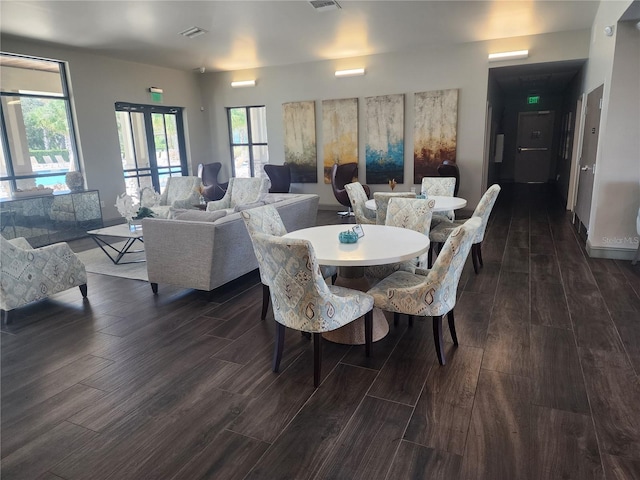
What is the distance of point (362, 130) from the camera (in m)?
7.70

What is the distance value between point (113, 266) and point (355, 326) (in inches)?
130

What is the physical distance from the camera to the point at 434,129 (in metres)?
7.09

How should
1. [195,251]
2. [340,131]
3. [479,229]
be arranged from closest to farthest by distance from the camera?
[195,251] → [479,229] → [340,131]

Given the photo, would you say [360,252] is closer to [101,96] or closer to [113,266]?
[113,266]

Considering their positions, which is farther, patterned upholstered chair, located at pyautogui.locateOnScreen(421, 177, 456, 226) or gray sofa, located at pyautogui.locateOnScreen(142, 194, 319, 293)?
patterned upholstered chair, located at pyautogui.locateOnScreen(421, 177, 456, 226)

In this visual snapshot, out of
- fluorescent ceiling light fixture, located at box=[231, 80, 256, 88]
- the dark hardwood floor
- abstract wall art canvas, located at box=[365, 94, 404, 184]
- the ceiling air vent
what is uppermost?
the ceiling air vent

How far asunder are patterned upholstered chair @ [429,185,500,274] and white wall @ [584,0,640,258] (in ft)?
4.40

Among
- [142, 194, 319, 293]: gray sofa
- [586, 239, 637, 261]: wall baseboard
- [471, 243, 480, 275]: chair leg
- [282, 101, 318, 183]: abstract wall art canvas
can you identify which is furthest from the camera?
[282, 101, 318, 183]: abstract wall art canvas

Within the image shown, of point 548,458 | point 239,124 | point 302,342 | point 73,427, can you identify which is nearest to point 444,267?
point 548,458

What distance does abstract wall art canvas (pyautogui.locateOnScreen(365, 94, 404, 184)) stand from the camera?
7316mm

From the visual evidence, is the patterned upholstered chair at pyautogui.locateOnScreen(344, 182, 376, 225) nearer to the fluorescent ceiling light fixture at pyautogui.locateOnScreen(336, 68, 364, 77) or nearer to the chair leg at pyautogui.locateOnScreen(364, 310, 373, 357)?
the chair leg at pyautogui.locateOnScreen(364, 310, 373, 357)

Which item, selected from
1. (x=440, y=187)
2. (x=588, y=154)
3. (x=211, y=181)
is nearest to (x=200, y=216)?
(x=440, y=187)

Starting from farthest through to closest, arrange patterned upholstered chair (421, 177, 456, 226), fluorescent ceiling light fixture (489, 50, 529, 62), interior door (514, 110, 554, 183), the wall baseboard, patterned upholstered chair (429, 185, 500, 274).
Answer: interior door (514, 110, 554, 183) < fluorescent ceiling light fixture (489, 50, 529, 62) < patterned upholstered chair (421, 177, 456, 226) < the wall baseboard < patterned upholstered chair (429, 185, 500, 274)

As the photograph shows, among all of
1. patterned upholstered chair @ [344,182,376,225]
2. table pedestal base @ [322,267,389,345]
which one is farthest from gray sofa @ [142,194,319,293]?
patterned upholstered chair @ [344,182,376,225]
